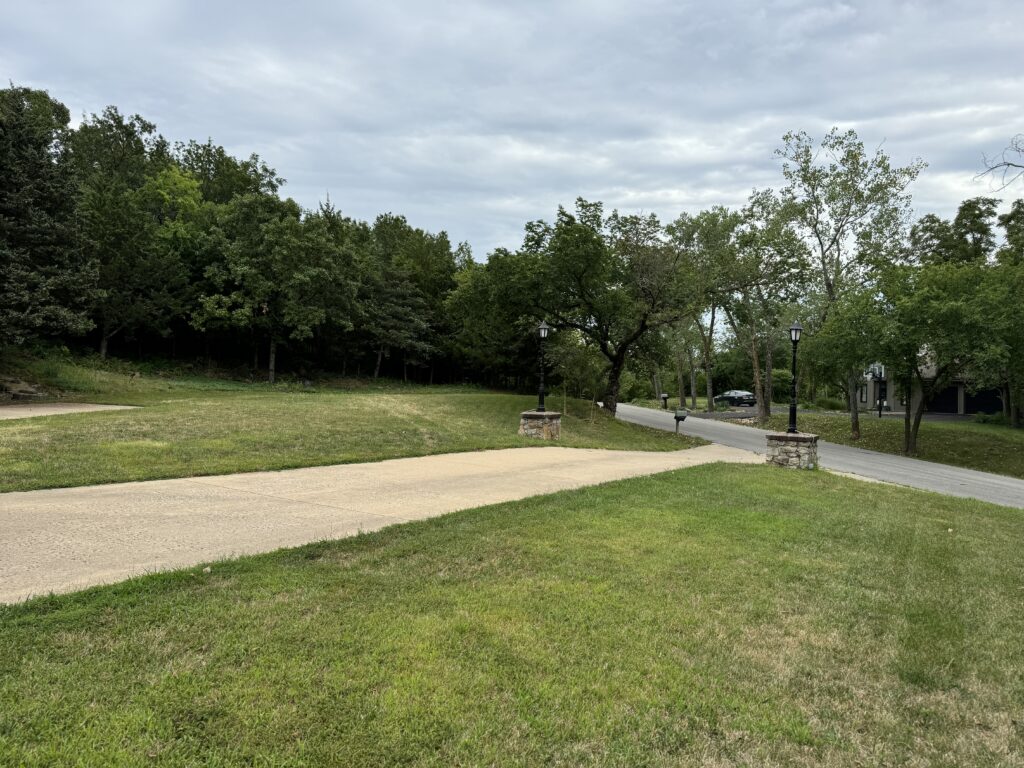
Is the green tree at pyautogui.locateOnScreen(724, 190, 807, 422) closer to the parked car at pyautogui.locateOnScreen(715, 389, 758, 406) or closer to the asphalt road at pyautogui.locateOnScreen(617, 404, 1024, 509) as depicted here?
the asphalt road at pyautogui.locateOnScreen(617, 404, 1024, 509)

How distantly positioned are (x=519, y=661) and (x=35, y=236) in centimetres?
2289

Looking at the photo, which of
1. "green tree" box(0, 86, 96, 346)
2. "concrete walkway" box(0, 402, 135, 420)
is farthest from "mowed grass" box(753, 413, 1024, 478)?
"green tree" box(0, 86, 96, 346)

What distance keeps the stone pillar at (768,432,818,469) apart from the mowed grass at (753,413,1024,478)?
10.4 metres

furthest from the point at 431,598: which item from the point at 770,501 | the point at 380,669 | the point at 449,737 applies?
the point at 770,501

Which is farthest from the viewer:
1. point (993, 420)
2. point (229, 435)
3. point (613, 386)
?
point (993, 420)

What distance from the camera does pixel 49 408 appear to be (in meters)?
14.5

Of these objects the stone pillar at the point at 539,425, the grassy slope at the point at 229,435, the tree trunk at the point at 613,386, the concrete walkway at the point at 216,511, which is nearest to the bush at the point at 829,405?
the tree trunk at the point at 613,386

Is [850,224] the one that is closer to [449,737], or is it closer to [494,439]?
[494,439]

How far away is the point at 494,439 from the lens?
12594 millimetres

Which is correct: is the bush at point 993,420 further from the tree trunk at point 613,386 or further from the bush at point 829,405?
the tree trunk at point 613,386

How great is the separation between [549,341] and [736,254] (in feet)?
25.4

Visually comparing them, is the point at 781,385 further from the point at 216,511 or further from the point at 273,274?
the point at 216,511

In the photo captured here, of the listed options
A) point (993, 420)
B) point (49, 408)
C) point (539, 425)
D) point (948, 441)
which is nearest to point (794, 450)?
point (539, 425)

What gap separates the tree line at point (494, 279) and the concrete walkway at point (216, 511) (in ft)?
39.6
